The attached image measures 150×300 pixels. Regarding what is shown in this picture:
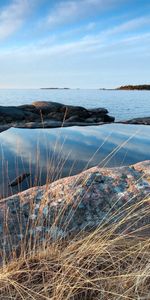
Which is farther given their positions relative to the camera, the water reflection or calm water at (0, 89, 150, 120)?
calm water at (0, 89, 150, 120)

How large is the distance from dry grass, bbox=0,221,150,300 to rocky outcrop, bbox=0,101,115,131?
20709mm

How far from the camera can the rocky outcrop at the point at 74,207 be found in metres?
4.22

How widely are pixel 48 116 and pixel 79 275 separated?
28460mm

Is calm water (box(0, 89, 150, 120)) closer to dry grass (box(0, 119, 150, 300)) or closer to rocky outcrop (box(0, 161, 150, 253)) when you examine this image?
rocky outcrop (box(0, 161, 150, 253))

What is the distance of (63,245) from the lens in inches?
153

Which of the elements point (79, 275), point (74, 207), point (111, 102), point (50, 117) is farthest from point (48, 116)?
point (111, 102)

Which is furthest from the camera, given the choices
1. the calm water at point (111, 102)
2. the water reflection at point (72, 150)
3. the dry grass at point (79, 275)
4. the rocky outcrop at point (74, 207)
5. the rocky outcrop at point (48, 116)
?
the calm water at point (111, 102)

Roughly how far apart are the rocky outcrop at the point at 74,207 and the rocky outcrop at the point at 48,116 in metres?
19.1

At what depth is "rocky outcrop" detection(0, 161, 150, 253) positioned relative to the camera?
166 inches

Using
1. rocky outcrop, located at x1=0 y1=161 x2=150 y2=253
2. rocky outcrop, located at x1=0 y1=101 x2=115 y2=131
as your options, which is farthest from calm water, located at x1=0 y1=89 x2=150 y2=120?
rocky outcrop, located at x1=0 y1=161 x2=150 y2=253

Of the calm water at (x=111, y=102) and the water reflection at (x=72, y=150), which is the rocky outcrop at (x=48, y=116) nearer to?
the water reflection at (x=72, y=150)

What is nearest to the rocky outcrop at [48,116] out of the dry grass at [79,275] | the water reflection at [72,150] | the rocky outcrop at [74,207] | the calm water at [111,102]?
the water reflection at [72,150]

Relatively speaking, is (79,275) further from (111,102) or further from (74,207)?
(111,102)

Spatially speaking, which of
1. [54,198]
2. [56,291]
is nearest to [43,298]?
[56,291]
